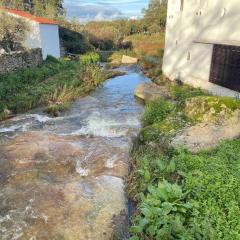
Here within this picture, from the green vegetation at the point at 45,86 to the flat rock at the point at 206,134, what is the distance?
634 cm

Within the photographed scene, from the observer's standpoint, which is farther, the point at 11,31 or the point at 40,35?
the point at 40,35

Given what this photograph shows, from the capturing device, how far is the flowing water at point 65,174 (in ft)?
20.5

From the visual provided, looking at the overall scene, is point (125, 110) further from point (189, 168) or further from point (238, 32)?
point (189, 168)

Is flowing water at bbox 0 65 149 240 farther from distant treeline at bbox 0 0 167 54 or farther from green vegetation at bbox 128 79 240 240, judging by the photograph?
distant treeline at bbox 0 0 167 54

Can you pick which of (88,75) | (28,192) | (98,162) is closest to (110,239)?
(28,192)

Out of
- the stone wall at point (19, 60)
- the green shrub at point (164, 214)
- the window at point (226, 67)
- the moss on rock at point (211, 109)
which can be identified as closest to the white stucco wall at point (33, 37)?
the stone wall at point (19, 60)

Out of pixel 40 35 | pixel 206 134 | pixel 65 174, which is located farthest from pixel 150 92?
pixel 40 35

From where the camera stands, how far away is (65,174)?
8180mm

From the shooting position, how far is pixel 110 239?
19.6 ft

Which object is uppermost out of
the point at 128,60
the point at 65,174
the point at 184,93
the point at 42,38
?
the point at 42,38

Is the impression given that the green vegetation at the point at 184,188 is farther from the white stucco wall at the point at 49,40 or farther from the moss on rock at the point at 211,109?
the white stucco wall at the point at 49,40

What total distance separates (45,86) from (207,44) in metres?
8.06

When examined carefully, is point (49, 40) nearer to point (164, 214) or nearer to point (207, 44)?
point (207, 44)

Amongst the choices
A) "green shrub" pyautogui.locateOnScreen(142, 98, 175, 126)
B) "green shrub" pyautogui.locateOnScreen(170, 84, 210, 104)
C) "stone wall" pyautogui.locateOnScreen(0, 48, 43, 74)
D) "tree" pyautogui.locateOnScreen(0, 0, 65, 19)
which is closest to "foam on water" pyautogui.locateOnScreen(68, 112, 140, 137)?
"green shrub" pyautogui.locateOnScreen(142, 98, 175, 126)
